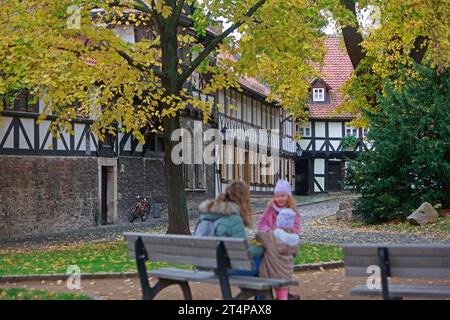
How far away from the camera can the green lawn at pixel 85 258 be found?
1537 cm

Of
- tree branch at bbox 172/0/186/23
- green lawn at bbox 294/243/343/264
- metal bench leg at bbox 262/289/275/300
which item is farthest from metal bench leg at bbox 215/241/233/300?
tree branch at bbox 172/0/186/23

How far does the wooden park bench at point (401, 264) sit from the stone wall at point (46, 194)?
18019 millimetres

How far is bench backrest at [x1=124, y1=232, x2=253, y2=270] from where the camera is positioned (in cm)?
907

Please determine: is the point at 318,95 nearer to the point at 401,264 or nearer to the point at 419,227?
the point at 419,227

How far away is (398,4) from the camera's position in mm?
18156

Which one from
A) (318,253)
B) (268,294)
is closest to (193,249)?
(268,294)

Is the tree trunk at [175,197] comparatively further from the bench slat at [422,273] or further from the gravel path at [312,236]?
the bench slat at [422,273]

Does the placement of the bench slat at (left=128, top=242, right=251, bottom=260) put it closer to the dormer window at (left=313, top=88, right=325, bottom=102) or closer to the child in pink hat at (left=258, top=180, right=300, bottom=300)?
the child in pink hat at (left=258, top=180, right=300, bottom=300)

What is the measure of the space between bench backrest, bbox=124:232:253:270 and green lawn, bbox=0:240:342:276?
4584mm

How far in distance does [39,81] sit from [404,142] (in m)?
14.0

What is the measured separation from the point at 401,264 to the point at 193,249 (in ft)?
7.22

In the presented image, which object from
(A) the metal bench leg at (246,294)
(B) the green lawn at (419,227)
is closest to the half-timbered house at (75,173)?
(B) the green lawn at (419,227)

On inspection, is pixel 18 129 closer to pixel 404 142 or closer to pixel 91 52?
pixel 91 52

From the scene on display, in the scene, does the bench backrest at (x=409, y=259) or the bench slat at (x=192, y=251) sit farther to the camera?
the bench slat at (x=192, y=251)
